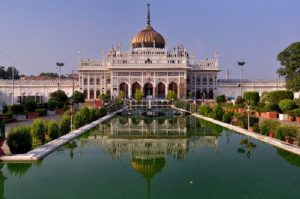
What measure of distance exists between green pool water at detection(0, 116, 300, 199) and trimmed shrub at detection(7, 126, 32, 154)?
858 millimetres

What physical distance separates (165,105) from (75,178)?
36.1 metres

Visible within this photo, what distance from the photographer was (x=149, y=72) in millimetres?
51812

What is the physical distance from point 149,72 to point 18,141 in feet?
138

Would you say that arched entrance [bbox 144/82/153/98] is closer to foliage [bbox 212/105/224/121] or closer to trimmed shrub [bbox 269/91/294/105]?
trimmed shrub [bbox 269/91/294/105]

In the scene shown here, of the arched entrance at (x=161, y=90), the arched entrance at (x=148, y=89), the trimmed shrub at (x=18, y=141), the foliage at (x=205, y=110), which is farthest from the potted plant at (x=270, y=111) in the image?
the arched entrance at (x=161, y=90)

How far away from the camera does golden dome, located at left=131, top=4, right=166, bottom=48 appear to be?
54844 millimetres

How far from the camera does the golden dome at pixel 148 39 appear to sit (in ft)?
180

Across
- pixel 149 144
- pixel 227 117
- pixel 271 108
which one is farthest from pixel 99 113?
pixel 149 144

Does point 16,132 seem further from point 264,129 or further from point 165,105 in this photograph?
point 165,105

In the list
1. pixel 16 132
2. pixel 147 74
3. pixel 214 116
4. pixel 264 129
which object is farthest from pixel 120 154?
pixel 147 74

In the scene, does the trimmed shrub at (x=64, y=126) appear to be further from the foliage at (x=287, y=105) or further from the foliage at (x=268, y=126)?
the foliage at (x=287, y=105)

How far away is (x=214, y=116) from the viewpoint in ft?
77.4

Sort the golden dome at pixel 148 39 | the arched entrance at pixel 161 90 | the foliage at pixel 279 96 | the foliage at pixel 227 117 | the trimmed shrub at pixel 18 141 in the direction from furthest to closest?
the golden dome at pixel 148 39, the arched entrance at pixel 161 90, the foliage at pixel 279 96, the foliage at pixel 227 117, the trimmed shrub at pixel 18 141

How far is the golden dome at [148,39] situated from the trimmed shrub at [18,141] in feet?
147
